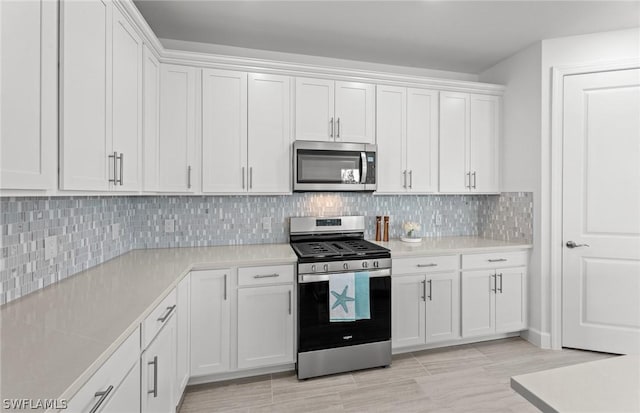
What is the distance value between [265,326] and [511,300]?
7.63 ft

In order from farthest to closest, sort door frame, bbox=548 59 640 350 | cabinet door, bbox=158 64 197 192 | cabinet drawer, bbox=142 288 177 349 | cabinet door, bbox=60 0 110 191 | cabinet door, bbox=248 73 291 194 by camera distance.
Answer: door frame, bbox=548 59 640 350 < cabinet door, bbox=248 73 291 194 < cabinet door, bbox=158 64 197 192 < cabinet drawer, bbox=142 288 177 349 < cabinet door, bbox=60 0 110 191

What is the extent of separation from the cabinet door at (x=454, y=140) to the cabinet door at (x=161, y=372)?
2.67m

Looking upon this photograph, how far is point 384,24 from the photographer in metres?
2.60

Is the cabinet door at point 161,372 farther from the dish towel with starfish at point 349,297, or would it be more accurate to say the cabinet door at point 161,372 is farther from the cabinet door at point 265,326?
the dish towel with starfish at point 349,297

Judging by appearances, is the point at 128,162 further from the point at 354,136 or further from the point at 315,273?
the point at 354,136

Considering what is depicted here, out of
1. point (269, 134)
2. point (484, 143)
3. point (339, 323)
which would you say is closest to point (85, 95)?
point (269, 134)

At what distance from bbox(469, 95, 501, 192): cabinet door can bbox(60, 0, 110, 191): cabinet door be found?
123 inches

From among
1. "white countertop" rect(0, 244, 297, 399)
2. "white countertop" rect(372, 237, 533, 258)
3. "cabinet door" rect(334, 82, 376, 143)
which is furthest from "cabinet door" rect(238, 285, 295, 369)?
"cabinet door" rect(334, 82, 376, 143)

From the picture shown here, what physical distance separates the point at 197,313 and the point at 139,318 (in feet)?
3.43

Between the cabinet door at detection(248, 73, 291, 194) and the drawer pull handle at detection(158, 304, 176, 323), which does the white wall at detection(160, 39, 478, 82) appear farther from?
the drawer pull handle at detection(158, 304, 176, 323)

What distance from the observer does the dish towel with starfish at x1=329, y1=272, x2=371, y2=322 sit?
2398mm

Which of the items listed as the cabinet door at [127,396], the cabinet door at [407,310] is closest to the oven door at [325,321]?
the cabinet door at [407,310]

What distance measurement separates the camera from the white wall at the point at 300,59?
287cm

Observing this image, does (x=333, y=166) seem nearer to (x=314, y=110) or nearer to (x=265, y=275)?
(x=314, y=110)
